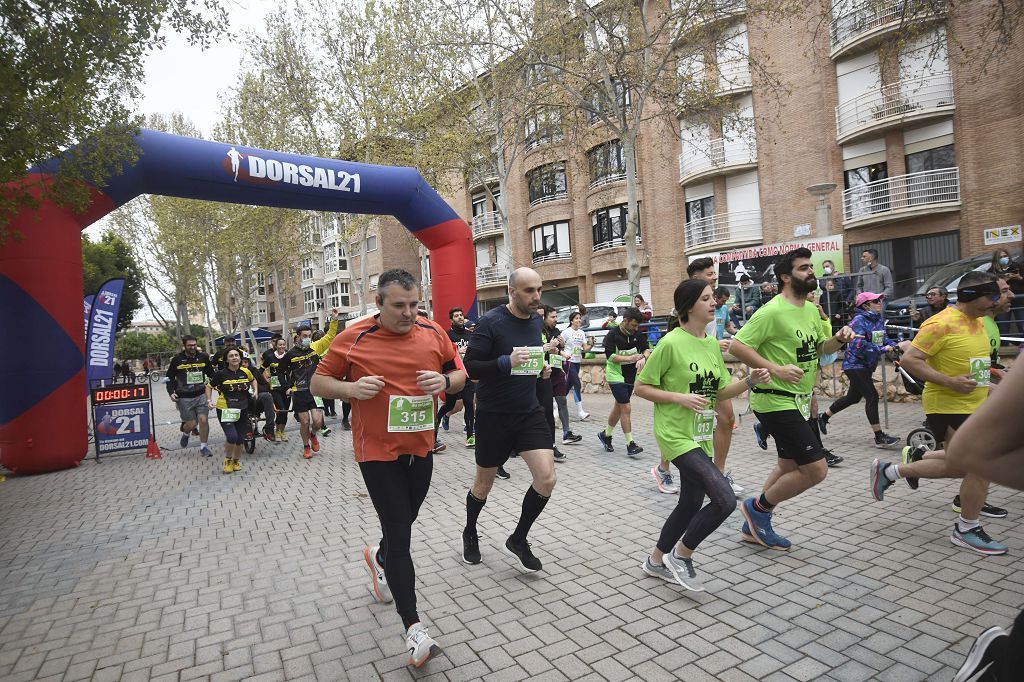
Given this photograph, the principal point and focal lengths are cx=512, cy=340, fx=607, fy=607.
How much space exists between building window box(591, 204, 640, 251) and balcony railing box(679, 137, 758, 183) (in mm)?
4204

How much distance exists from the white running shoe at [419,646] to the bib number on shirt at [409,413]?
1028 mm

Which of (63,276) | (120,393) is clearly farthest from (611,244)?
(63,276)

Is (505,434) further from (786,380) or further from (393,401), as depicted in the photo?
(786,380)

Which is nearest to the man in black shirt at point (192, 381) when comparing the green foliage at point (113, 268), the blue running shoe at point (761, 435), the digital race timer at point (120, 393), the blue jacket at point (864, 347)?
the digital race timer at point (120, 393)

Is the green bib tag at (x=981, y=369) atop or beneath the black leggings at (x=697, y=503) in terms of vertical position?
atop

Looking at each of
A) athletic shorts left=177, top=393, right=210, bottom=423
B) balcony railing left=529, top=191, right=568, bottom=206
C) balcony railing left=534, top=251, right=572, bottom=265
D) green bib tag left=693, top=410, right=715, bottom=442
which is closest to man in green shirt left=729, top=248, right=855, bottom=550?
green bib tag left=693, top=410, right=715, bottom=442

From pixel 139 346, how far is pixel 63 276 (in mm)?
53719

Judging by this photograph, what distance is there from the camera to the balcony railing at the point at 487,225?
127 ft

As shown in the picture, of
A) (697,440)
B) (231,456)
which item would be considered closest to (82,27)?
(231,456)

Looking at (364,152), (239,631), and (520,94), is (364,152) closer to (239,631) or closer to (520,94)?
(520,94)

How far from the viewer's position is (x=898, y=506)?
17.6 ft

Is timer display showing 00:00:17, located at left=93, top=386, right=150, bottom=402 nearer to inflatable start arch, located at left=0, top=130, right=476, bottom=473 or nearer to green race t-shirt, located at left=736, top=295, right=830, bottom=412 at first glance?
inflatable start arch, located at left=0, top=130, right=476, bottom=473

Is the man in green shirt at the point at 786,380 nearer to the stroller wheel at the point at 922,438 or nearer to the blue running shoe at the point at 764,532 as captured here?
the blue running shoe at the point at 764,532

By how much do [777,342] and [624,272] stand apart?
28.1 m
